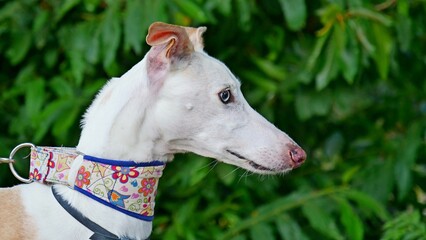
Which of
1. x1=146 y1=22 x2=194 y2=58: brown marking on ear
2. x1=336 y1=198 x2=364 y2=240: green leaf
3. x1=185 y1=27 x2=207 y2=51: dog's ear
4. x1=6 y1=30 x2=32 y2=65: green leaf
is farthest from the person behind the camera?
x1=6 y1=30 x2=32 y2=65: green leaf

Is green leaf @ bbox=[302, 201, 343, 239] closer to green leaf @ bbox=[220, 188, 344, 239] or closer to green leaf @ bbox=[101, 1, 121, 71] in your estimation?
green leaf @ bbox=[220, 188, 344, 239]

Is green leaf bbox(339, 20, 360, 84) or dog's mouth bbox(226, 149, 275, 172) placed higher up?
dog's mouth bbox(226, 149, 275, 172)

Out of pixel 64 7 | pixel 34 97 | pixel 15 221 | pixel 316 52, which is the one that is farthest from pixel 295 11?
pixel 15 221

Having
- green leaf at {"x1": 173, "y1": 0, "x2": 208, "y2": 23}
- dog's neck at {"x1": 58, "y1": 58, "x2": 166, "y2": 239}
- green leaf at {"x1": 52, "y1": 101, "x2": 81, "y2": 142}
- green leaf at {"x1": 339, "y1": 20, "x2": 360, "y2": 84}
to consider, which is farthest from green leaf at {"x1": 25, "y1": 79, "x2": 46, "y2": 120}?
dog's neck at {"x1": 58, "y1": 58, "x2": 166, "y2": 239}

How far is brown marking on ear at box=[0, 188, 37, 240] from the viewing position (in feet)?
7.86

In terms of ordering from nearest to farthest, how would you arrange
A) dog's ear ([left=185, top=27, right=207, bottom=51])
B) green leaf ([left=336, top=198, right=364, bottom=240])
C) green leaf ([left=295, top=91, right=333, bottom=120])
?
dog's ear ([left=185, top=27, right=207, bottom=51]) → green leaf ([left=336, top=198, right=364, bottom=240]) → green leaf ([left=295, top=91, right=333, bottom=120])

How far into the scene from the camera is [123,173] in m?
2.42

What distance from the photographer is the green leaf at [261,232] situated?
3.77 metres

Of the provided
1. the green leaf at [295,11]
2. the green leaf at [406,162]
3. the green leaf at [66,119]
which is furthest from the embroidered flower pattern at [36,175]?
the green leaf at [406,162]

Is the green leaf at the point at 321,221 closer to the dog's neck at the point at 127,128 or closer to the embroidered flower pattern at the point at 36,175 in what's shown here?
the dog's neck at the point at 127,128

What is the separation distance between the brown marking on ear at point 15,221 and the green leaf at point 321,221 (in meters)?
1.61

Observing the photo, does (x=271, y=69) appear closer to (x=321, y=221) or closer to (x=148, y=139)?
(x=321, y=221)

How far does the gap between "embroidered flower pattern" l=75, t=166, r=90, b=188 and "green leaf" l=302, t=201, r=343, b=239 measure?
1.56 metres

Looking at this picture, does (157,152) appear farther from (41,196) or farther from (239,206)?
(239,206)
